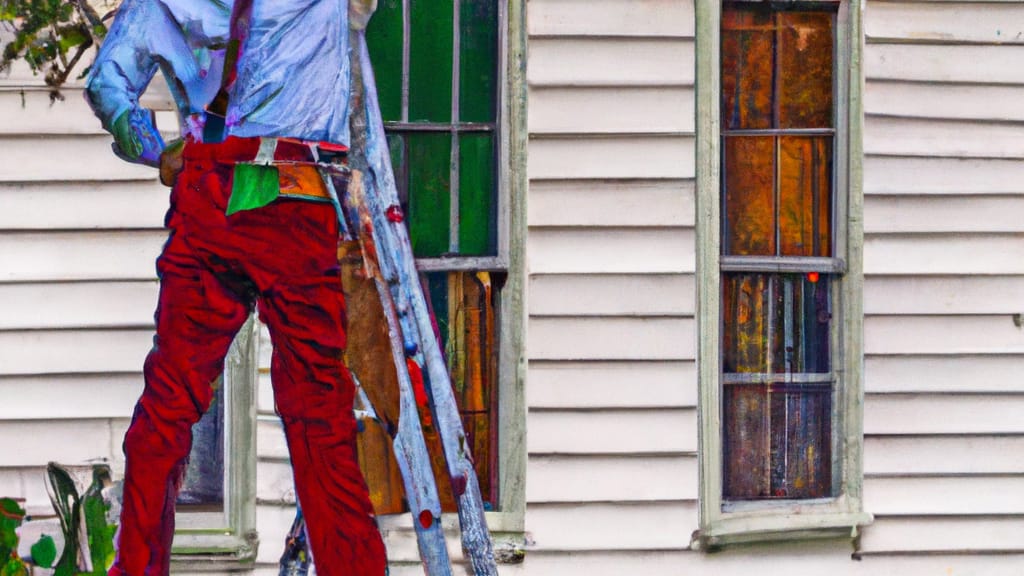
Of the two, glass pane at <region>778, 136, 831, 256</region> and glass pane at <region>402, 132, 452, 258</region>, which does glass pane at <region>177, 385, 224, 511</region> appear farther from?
glass pane at <region>778, 136, 831, 256</region>

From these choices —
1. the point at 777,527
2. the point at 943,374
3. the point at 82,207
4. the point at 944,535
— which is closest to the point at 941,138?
the point at 943,374

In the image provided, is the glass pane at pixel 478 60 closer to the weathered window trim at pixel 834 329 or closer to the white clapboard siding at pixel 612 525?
the weathered window trim at pixel 834 329

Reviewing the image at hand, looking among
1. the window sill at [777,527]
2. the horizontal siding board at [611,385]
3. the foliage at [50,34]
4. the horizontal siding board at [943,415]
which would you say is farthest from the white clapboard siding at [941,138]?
the foliage at [50,34]

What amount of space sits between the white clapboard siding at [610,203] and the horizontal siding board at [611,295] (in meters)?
0.23

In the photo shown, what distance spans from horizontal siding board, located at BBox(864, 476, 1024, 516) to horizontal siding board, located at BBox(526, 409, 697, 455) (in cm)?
87

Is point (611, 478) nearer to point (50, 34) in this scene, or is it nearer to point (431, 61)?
point (431, 61)

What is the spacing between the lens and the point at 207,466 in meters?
4.66

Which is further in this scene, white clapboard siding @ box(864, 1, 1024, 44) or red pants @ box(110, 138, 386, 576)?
white clapboard siding @ box(864, 1, 1024, 44)

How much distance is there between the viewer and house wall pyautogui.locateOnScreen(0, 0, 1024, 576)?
15.1 feet

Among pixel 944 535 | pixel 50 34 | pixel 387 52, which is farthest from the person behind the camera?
pixel 944 535

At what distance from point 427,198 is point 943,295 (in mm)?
2303

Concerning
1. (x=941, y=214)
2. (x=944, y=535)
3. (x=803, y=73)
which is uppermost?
(x=803, y=73)

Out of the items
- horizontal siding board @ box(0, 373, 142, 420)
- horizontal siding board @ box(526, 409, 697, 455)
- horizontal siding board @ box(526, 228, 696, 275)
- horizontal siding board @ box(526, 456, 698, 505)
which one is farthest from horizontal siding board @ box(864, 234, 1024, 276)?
horizontal siding board @ box(0, 373, 142, 420)

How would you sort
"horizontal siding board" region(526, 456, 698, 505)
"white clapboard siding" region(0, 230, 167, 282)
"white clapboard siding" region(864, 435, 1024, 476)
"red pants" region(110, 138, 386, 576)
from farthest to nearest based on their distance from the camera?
"white clapboard siding" region(864, 435, 1024, 476) < "horizontal siding board" region(526, 456, 698, 505) < "white clapboard siding" region(0, 230, 167, 282) < "red pants" region(110, 138, 386, 576)
